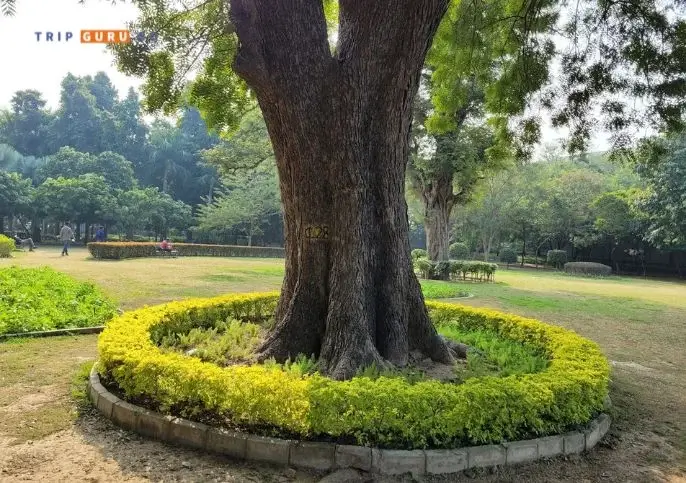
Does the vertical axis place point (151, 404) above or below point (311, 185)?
below

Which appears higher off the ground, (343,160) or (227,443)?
(343,160)

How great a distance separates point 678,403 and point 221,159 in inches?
814

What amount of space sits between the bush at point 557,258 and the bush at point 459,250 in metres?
7.19

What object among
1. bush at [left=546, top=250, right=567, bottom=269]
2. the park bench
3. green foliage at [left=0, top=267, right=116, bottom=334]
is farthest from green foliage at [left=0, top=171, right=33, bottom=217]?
bush at [left=546, top=250, right=567, bottom=269]

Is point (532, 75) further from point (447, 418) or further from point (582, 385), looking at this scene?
point (447, 418)

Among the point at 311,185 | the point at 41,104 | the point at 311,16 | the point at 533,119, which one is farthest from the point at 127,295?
the point at 41,104

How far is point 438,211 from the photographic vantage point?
67.7ft

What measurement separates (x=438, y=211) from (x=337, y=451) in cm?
1788

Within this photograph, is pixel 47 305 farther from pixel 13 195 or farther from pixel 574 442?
pixel 13 195

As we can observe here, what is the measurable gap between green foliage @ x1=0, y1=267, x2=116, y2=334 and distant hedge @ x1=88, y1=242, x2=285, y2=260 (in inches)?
484

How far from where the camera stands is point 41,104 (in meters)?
45.8

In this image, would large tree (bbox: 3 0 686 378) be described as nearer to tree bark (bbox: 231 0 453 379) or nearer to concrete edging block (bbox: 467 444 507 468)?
tree bark (bbox: 231 0 453 379)

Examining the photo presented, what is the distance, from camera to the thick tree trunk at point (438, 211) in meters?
20.4

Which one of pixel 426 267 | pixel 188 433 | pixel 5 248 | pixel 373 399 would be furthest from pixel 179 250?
pixel 373 399
